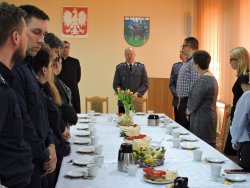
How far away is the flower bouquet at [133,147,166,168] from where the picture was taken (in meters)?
2.51

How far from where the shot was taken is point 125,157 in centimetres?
246

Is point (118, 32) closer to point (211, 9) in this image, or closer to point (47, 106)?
point (211, 9)

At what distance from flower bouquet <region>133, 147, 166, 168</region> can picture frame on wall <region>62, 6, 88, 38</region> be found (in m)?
5.25

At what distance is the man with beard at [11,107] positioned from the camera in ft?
5.03

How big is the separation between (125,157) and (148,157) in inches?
6.8

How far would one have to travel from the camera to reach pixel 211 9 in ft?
22.9

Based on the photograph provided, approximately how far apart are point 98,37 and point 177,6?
66.5 inches

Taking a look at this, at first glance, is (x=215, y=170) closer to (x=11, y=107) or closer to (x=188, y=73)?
(x=11, y=107)

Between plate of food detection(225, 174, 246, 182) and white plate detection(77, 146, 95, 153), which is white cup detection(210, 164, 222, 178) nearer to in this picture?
plate of food detection(225, 174, 246, 182)

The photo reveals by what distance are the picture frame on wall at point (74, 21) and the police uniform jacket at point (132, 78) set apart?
1.63 m

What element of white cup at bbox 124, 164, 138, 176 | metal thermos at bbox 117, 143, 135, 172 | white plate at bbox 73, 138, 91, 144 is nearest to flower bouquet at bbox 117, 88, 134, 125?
white plate at bbox 73, 138, 91, 144

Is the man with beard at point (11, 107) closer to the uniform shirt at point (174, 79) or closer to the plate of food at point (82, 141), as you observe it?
the plate of food at point (82, 141)

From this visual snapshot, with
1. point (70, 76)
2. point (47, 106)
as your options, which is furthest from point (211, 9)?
point (47, 106)

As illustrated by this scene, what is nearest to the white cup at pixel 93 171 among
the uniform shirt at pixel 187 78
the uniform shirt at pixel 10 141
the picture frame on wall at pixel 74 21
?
the uniform shirt at pixel 10 141
